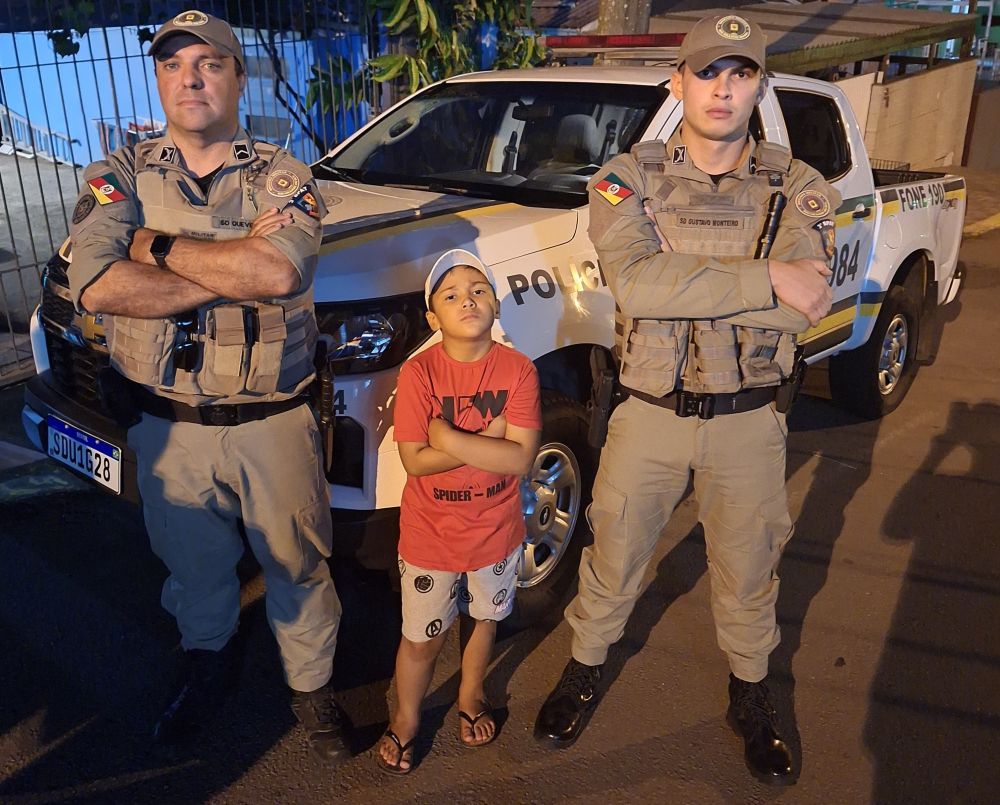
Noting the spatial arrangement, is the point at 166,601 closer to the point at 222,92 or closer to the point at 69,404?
the point at 69,404

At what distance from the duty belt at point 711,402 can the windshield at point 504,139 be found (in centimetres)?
114

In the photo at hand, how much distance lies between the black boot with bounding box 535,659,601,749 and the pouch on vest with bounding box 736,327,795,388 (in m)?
1.03

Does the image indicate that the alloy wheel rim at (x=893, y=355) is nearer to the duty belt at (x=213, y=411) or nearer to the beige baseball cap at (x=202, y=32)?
the duty belt at (x=213, y=411)

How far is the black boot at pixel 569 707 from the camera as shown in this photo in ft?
9.46

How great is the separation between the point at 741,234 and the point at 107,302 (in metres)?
1.58

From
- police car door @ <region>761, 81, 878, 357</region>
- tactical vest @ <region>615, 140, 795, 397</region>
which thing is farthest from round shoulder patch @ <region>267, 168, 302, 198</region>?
police car door @ <region>761, 81, 878, 357</region>

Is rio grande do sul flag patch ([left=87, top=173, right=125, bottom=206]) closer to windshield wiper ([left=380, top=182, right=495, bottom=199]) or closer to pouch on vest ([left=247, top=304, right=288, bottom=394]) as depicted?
pouch on vest ([left=247, top=304, right=288, bottom=394])

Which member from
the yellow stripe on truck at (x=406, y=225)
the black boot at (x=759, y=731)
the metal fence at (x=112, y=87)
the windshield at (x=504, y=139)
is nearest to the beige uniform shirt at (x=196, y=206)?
the yellow stripe on truck at (x=406, y=225)

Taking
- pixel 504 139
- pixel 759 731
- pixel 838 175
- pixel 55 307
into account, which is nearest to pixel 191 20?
pixel 55 307

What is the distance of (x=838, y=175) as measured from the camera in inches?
181

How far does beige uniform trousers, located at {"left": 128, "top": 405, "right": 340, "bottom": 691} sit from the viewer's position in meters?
2.61

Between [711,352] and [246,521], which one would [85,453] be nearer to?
[246,521]

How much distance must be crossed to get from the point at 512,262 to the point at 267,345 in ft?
3.15

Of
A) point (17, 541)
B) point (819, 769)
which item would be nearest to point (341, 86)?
point (17, 541)
